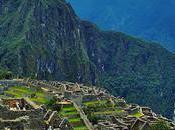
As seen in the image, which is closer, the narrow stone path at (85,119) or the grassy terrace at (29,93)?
the narrow stone path at (85,119)

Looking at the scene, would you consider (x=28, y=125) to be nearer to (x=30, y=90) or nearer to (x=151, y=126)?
(x=151, y=126)

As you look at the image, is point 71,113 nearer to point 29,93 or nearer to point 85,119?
point 85,119

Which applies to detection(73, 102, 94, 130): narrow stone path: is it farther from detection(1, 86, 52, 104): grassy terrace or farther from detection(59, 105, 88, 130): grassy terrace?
detection(1, 86, 52, 104): grassy terrace

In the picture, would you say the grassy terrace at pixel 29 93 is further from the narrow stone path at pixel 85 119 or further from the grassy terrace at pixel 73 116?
the narrow stone path at pixel 85 119

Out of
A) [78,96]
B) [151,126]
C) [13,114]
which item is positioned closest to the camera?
[13,114]

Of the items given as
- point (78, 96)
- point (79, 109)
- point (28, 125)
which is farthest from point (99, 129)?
point (78, 96)

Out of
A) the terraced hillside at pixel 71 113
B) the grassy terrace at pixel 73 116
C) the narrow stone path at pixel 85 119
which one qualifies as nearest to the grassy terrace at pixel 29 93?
the terraced hillside at pixel 71 113

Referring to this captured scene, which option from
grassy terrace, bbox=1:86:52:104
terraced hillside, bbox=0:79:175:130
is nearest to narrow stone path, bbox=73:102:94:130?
terraced hillside, bbox=0:79:175:130

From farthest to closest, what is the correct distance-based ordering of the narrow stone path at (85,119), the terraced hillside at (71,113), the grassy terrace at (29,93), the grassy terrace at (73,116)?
the grassy terrace at (29,93) → the grassy terrace at (73,116) → the narrow stone path at (85,119) → the terraced hillside at (71,113)
